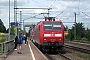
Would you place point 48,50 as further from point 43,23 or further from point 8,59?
point 8,59

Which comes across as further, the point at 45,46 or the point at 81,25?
the point at 81,25

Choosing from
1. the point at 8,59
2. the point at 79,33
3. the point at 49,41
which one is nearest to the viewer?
the point at 8,59

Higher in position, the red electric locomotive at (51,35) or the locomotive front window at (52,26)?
the locomotive front window at (52,26)

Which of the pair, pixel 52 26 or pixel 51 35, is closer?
pixel 51 35

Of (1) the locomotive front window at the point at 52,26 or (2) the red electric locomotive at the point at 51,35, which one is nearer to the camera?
(2) the red electric locomotive at the point at 51,35

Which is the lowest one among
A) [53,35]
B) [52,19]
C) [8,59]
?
[8,59]

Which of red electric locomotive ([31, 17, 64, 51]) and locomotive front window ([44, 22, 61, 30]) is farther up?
locomotive front window ([44, 22, 61, 30])

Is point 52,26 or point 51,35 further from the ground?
point 52,26

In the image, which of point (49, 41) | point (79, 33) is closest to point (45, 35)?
point (49, 41)

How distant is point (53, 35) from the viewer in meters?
27.0

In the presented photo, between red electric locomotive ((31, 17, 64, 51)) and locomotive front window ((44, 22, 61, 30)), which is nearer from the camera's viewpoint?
red electric locomotive ((31, 17, 64, 51))

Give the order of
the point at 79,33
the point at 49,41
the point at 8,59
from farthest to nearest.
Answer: the point at 79,33, the point at 49,41, the point at 8,59

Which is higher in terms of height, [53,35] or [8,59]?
[53,35]

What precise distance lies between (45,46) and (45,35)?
1.17m
